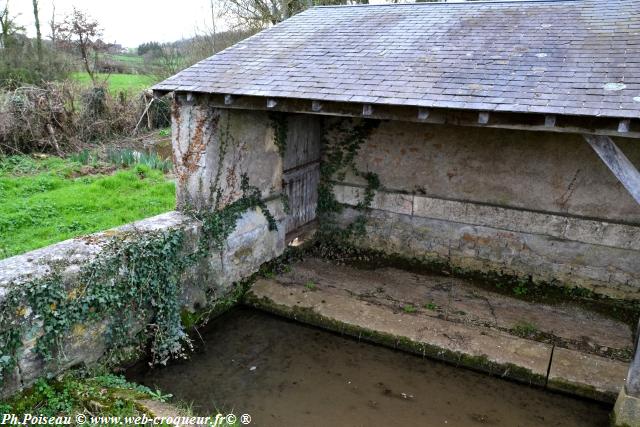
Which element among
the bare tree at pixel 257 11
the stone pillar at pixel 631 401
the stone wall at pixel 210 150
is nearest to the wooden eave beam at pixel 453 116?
the stone wall at pixel 210 150

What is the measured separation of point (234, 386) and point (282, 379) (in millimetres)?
503

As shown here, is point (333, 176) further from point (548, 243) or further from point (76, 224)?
point (76, 224)

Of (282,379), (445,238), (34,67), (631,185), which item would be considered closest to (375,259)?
(445,238)

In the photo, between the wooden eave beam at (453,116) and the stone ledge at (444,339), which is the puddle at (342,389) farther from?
the wooden eave beam at (453,116)

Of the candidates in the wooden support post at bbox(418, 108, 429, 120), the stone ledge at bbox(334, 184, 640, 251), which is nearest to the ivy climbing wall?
the stone ledge at bbox(334, 184, 640, 251)

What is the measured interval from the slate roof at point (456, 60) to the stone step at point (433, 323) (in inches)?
108

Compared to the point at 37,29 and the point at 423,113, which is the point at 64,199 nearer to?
the point at 423,113

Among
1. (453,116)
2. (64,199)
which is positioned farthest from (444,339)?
(64,199)

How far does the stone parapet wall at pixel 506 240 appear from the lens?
6383mm

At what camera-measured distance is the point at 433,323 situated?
5.82 m

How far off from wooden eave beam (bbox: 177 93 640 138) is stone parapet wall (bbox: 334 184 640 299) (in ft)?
8.96

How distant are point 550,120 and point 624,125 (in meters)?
0.57

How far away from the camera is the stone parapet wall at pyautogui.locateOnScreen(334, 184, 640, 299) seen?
20.9 ft

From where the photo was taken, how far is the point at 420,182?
7324 mm
